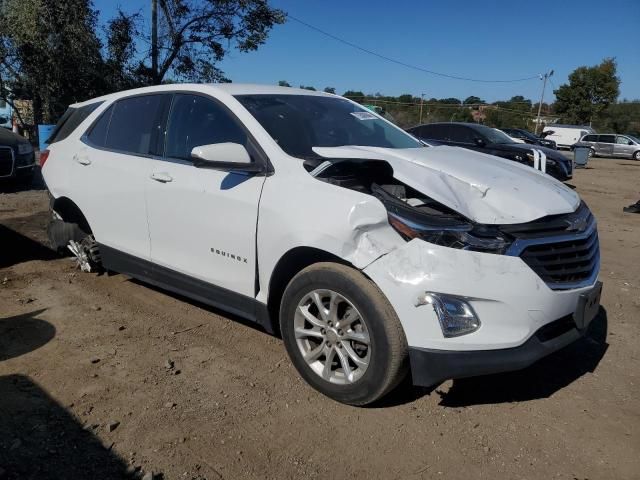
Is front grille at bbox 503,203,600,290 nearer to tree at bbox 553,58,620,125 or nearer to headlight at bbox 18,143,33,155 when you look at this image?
headlight at bbox 18,143,33,155

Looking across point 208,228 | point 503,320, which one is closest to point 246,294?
point 208,228

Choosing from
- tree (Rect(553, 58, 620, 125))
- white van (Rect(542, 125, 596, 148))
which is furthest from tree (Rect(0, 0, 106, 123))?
tree (Rect(553, 58, 620, 125))

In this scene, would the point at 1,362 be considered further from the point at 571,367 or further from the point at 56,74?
the point at 56,74

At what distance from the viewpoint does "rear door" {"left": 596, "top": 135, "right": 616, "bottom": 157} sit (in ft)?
108

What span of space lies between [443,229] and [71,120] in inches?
155

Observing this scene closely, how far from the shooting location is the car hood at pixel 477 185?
9.18 feet

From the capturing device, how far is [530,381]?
3.37m

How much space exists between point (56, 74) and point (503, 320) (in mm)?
16822

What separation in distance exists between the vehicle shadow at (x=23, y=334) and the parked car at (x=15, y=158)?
5828 millimetres

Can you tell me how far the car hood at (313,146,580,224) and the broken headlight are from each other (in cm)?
7

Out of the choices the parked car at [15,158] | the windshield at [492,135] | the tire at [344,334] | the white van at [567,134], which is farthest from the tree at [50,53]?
the white van at [567,134]

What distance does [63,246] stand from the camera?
5320 millimetres

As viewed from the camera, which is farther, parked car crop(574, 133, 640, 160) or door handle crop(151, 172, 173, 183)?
parked car crop(574, 133, 640, 160)

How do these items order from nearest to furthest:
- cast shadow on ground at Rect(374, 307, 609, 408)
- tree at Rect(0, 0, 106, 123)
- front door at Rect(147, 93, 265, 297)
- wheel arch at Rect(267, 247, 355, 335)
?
wheel arch at Rect(267, 247, 355, 335) < cast shadow on ground at Rect(374, 307, 609, 408) < front door at Rect(147, 93, 265, 297) < tree at Rect(0, 0, 106, 123)
